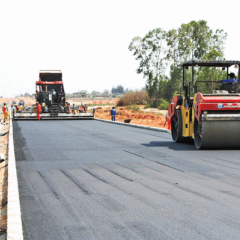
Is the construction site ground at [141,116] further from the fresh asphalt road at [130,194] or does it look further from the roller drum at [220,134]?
the fresh asphalt road at [130,194]

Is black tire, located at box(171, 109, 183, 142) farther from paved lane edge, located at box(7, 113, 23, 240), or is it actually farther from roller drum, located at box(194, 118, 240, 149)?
paved lane edge, located at box(7, 113, 23, 240)

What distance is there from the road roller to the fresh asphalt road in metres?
0.42

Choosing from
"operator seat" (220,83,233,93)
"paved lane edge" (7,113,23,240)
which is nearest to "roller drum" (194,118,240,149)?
"operator seat" (220,83,233,93)

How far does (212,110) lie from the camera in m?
11.0

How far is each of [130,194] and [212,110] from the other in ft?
18.5

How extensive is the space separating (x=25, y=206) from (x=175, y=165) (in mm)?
4354

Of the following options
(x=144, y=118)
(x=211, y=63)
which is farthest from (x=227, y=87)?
(x=144, y=118)

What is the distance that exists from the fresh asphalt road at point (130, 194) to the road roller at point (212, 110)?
419 millimetres

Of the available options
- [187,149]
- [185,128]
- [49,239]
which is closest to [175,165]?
[187,149]

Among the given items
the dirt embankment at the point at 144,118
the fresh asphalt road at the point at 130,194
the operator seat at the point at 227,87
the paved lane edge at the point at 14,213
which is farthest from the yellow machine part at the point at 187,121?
the dirt embankment at the point at 144,118

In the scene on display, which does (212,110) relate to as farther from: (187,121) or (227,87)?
(187,121)

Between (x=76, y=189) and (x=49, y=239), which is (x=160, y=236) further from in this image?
(x=76, y=189)

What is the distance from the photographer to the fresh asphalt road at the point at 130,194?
4.55 meters

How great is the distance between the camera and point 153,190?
21.2ft
